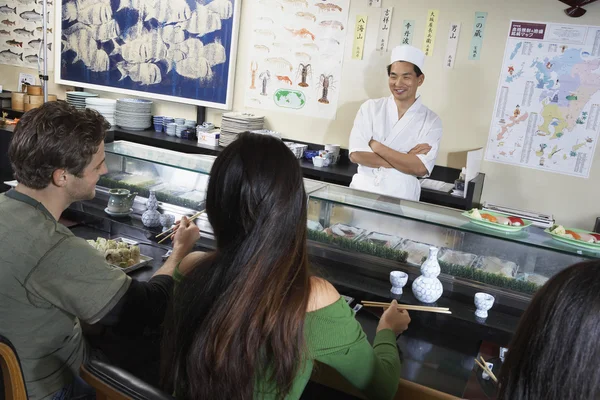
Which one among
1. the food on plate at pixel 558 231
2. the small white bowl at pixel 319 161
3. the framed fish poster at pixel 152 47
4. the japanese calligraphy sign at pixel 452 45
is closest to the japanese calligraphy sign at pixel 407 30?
the japanese calligraphy sign at pixel 452 45

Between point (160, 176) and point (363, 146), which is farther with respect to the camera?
point (363, 146)

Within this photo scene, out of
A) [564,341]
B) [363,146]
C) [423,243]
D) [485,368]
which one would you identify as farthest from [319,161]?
[564,341]

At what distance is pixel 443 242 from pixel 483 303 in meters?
0.28

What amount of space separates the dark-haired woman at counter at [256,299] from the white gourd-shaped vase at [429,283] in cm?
67

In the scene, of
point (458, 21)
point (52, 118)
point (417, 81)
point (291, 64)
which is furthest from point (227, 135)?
point (52, 118)

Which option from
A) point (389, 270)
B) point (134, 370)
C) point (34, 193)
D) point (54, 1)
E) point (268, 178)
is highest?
point (54, 1)

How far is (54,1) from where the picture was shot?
5273 millimetres

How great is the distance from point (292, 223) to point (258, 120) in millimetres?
3339

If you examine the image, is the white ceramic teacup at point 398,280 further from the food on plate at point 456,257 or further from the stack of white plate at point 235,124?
the stack of white plate at point 235,124

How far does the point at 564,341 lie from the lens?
32.5 inches

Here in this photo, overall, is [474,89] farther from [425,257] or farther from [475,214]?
[425,257]

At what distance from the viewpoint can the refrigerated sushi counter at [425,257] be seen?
170cm

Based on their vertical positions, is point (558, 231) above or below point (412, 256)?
above

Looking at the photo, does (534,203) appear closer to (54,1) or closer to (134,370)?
(134,370)
